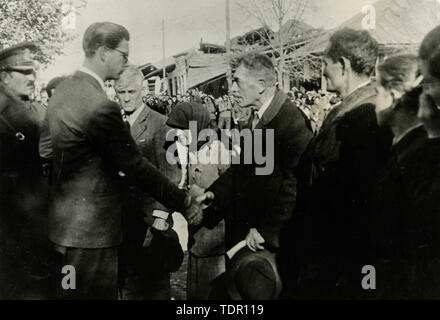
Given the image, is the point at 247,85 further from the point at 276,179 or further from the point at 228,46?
the point at 276,179

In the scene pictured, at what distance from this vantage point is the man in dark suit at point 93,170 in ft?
10.9

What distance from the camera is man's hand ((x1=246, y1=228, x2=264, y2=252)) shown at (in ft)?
12.1

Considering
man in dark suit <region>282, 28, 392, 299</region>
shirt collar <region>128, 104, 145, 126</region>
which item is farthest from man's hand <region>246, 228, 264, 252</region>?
shirt collar <region>128, 104, 145, 126</region>

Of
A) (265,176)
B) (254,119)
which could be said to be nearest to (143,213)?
(265,176)

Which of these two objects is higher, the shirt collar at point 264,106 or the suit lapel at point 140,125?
the shirt collar at point 264,106

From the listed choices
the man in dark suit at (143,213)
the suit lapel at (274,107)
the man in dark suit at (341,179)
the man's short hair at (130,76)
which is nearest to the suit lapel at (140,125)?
the man in dark suit at (143,213)

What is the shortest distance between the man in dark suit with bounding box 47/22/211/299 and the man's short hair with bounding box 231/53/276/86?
873 mm

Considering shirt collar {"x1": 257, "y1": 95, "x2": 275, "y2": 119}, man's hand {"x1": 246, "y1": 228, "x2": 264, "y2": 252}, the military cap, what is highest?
the military cap

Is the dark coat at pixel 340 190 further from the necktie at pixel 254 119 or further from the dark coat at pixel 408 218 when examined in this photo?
the necktie at pixel 254 119

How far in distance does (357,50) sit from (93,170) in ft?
6.43

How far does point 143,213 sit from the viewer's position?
153 inches

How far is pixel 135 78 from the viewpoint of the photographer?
392cm

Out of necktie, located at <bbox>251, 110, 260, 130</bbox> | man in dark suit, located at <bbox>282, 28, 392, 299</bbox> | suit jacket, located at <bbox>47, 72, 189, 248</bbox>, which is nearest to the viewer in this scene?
suit jacket, located at <bbox>47, 72, 189, 248</bbox>

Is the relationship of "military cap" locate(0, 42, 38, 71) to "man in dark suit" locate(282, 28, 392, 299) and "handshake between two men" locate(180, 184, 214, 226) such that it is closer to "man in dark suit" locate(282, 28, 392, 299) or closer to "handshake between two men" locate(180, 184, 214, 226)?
"handshake between two men" locate(180, 184, 214, 226)
